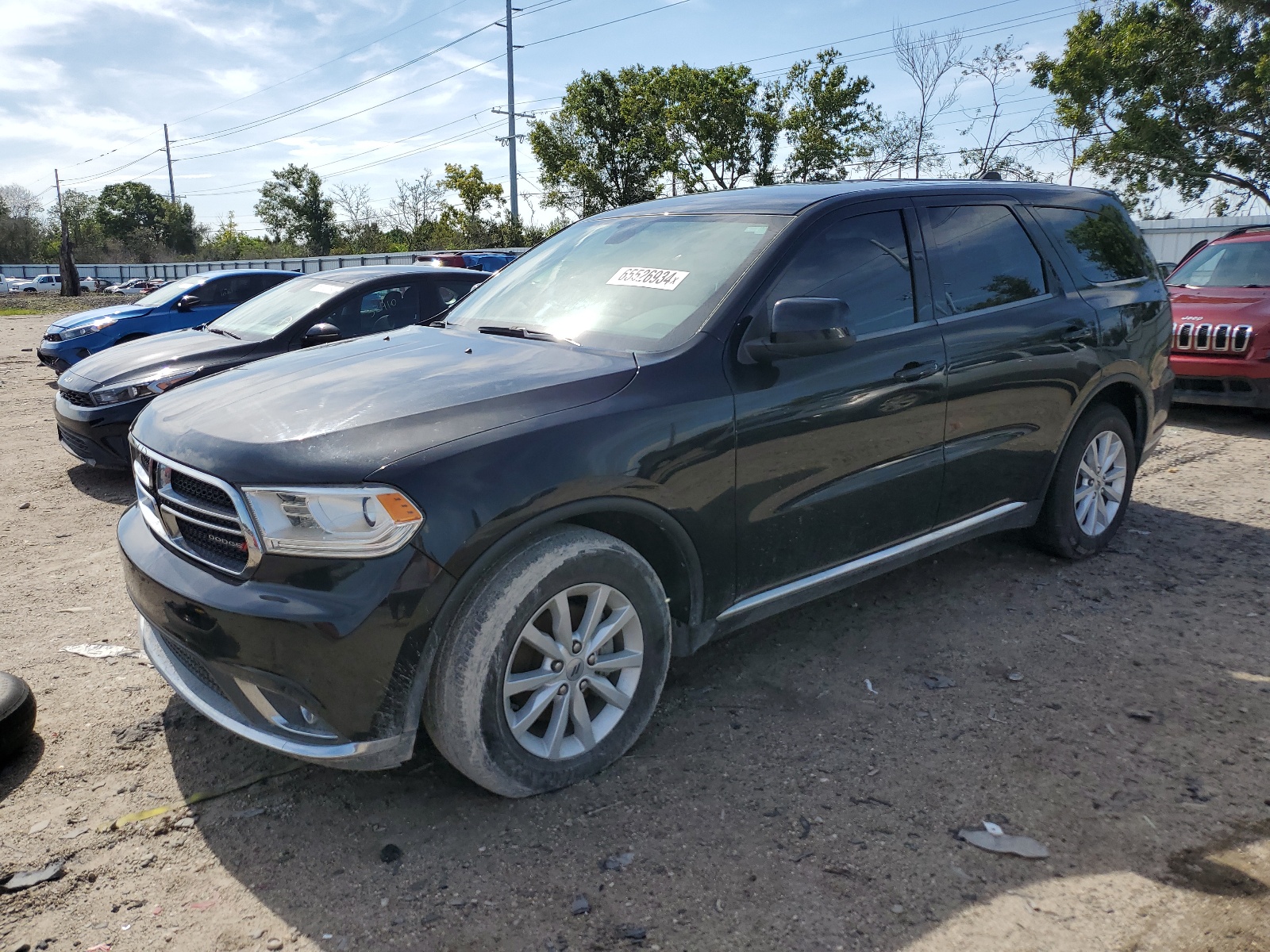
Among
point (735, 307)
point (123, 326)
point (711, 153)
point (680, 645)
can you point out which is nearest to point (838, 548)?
point (680, 645)

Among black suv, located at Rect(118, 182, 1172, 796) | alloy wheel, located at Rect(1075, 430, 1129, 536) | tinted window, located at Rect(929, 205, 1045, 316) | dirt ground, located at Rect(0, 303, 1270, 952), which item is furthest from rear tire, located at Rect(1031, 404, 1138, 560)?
tinted window, located at Rect(929, 205, 1045, 316)

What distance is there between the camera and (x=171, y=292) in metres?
10.8

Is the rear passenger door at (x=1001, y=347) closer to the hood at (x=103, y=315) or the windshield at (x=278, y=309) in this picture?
the windshield at (x=278, y=309)

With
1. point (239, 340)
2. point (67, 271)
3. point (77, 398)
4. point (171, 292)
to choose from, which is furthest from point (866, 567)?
point (67, 271)

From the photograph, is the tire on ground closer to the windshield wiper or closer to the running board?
the windshield wiper

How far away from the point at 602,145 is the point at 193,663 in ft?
156

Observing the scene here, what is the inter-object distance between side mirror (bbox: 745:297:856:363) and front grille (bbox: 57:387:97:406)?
5464 mm

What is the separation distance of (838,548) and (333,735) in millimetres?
1902

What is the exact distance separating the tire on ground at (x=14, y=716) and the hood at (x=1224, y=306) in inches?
340

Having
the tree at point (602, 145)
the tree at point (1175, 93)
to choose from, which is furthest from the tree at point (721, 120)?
the tree at point (1175, 93)

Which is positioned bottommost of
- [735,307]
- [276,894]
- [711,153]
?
[276,894]

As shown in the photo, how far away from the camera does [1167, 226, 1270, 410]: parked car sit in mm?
7766

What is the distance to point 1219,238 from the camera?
9.24 metres

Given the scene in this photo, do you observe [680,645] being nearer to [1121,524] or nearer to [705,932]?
[705,932]
